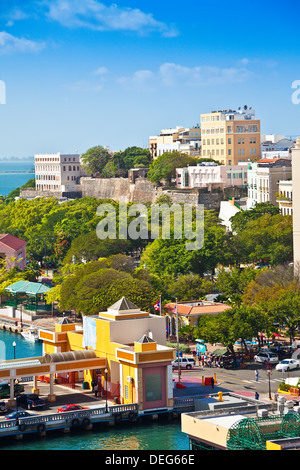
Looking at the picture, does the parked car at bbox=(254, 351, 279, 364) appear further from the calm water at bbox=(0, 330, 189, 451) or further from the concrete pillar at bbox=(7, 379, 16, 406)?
the concrete pillar at bbox=(7, 379, 16, 406)

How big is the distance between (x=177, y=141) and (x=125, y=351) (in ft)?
285

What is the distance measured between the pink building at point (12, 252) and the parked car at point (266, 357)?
31.9 metres

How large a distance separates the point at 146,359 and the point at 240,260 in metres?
32.2

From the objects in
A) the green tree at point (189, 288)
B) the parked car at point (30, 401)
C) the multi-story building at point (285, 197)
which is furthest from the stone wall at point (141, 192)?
the parked car at point (30, 401)

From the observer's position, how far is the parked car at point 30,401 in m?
37.9

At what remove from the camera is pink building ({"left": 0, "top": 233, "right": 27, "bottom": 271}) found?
245ft

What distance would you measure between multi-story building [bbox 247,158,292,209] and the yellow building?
40.4 m

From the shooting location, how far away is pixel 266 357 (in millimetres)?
45750

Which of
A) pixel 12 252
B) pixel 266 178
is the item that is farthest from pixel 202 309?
pixel 266 178

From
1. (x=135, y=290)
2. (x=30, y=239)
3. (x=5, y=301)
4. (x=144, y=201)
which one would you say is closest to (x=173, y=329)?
(x=135, y=290)

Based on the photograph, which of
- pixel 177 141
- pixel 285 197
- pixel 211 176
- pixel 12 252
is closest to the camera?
pixel 12 252

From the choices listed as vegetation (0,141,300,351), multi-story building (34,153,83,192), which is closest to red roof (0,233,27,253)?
vegetation (0,141,300,351)

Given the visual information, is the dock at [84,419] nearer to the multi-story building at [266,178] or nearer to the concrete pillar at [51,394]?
the concrete pillar at [51,394]

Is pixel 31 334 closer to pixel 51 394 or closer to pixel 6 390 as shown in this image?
pixel 6 390
